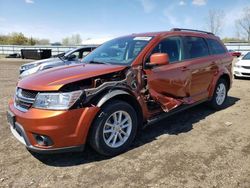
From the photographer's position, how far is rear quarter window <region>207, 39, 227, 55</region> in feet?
19.0

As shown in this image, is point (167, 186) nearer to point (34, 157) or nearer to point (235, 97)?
point (34, 157)

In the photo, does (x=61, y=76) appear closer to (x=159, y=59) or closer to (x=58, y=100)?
(x=58, y=100)

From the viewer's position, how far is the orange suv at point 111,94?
10.3 ft

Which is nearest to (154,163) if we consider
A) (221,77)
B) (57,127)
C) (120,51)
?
(57,127)

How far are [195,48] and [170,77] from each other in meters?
1.29

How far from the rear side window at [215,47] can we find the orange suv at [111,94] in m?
0.58

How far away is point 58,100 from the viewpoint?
3.12m

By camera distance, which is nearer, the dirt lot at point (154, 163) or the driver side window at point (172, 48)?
the dirt lot at point (154, 163)

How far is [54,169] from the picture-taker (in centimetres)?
334

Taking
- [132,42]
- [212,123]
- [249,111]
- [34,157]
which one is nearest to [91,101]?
[34,157]

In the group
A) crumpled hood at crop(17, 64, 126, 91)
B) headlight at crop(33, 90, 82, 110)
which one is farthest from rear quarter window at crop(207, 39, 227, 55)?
headlight at crop(33, 90, 82, 110)

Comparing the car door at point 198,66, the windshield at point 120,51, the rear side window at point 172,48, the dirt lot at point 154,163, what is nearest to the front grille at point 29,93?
the dirt lot at point 154,163

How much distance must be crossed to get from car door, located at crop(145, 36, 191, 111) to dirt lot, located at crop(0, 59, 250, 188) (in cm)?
62

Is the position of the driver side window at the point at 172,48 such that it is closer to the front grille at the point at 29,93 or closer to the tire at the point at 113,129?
the tire at the point at 113,129
